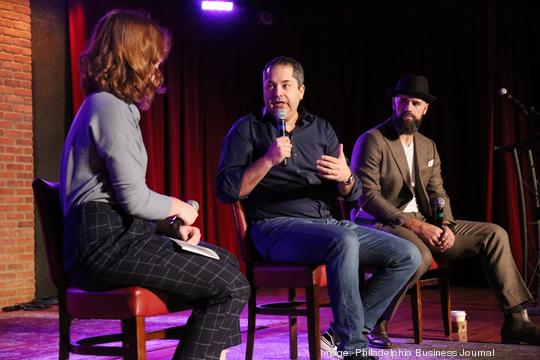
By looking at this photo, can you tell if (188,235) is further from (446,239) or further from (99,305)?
(446,239)

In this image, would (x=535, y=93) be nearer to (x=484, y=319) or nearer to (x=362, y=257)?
(x=484, y=319)

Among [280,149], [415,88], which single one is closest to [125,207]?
[280,149]

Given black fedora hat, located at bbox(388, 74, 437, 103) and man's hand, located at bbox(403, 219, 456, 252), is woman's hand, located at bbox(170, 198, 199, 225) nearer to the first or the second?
man's hand, located at bbox(403, 219, 456, 252)

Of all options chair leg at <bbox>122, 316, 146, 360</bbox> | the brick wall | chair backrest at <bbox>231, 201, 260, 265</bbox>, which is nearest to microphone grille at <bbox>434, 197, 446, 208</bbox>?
chair backrest at <bbox>231, 201, 260, 265</bbox>

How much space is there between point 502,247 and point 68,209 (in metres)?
2.39

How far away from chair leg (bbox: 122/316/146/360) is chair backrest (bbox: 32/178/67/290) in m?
0.35

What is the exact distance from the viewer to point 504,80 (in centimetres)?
650

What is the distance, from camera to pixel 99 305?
2209 millimetres

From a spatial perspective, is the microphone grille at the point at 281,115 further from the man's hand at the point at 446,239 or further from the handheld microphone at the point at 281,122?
the man's hand at the point at 446,239

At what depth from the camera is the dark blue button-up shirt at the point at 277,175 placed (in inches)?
124

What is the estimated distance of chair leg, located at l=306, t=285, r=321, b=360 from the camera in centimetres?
287

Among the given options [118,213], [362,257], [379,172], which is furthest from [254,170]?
[379,172]

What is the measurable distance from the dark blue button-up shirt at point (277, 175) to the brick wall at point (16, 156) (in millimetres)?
A: 3269

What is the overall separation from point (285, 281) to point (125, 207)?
3.24 feet
